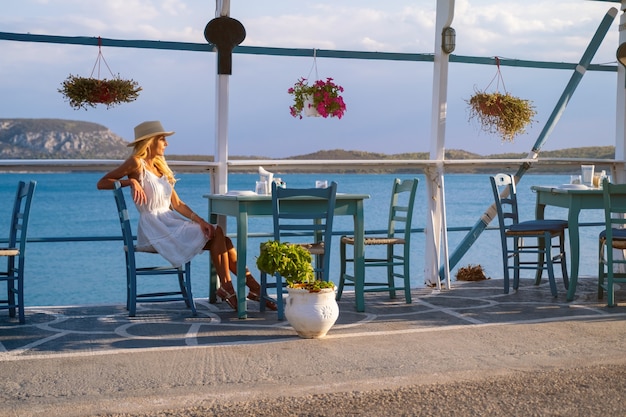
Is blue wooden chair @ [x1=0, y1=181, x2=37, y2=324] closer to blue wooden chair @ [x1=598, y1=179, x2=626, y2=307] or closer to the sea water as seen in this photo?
blue wooden chair @ [x1=598, y1=179, x2=626, y2=307]

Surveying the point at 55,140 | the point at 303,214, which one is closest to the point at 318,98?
the point at 303,214

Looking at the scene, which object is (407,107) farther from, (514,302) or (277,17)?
(514,302)

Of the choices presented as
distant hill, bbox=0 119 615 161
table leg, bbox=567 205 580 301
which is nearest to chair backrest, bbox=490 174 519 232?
table leg, bbox=567 205 580 301

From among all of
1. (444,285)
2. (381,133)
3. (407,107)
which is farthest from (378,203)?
(444,285)

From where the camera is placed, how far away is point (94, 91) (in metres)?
5.93

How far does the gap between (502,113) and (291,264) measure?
8.78 ft

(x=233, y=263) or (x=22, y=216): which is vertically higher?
(x=22, y=216)

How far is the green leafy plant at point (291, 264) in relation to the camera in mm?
5020

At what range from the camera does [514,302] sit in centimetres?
630

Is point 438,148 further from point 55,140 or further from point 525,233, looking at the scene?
point 55,140

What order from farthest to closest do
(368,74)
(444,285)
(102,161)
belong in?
(368,74), (444,285), (102,161)

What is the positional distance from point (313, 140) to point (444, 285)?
24.7 m

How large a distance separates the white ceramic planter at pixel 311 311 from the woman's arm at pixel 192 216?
3.69 feet

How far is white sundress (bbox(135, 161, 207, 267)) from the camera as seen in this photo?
5.71 meters
